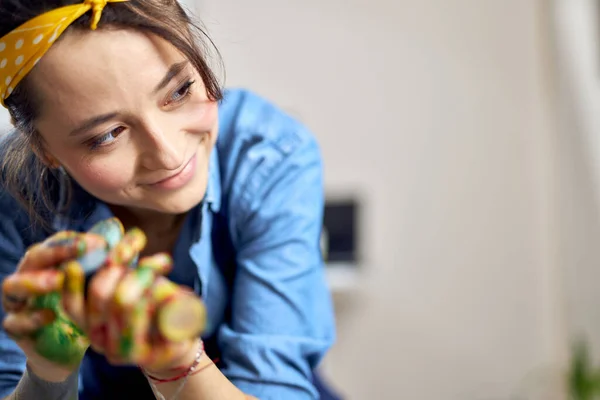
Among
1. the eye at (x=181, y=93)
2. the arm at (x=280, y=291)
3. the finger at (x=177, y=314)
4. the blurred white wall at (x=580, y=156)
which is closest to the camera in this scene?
the finger at (x=177, y=314)

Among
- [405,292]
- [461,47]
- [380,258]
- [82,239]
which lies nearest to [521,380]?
[405,292]

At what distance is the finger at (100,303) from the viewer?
432 mm

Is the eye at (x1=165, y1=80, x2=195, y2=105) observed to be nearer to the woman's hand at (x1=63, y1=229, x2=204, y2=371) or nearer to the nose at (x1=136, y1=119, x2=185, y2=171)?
the nose at (x1=136, y1=119, x2=185, y2=171)

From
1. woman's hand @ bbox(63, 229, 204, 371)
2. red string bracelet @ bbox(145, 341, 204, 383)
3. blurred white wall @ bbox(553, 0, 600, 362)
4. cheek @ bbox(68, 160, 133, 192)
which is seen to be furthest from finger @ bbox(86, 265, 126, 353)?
blurred white wall @ bbox(553, 0, 600, 362)

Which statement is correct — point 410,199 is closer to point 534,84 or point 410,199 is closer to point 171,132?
point 534,84

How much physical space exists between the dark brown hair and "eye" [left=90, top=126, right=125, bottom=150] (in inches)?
2.4

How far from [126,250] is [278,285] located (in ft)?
1.09

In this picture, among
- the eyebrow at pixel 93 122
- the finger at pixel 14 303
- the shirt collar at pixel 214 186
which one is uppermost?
the eyebrow at pixel 93 122

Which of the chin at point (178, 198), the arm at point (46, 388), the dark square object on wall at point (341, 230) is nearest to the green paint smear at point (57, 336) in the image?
the arm at point (46, 388)

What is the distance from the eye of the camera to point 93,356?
0.92m

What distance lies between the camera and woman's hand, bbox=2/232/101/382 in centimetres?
46

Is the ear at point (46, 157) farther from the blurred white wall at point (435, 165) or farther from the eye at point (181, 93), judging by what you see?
the blurred white wall at point (435, 165)

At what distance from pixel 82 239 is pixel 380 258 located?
178cm

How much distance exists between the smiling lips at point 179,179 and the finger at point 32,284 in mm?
224
